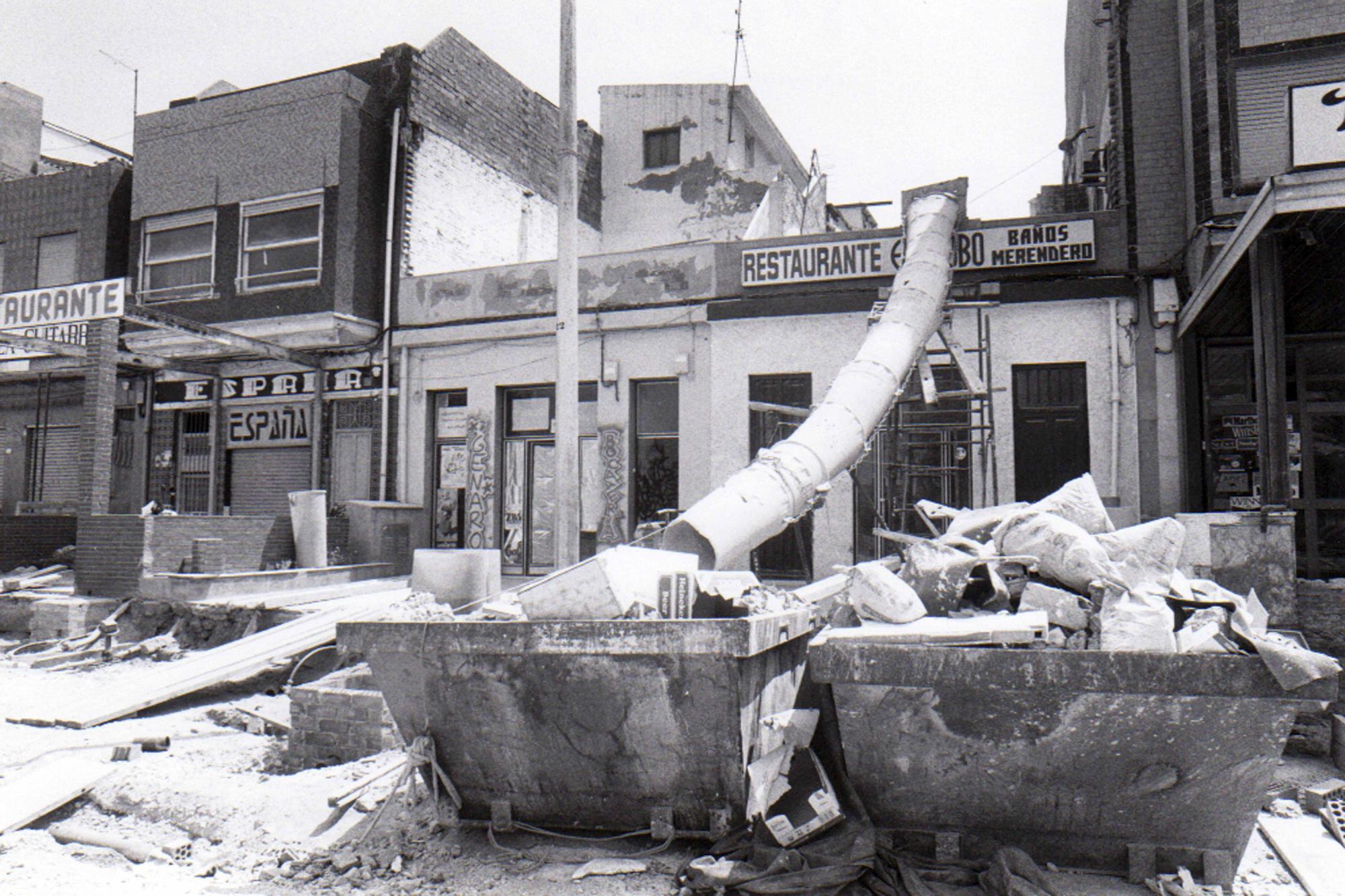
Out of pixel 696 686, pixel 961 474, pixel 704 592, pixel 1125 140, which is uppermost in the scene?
pixel 1125 140

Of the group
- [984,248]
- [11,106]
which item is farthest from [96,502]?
[11,106]

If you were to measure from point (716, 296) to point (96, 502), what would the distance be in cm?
890

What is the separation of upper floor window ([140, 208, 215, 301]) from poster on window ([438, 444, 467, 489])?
5.26 meters

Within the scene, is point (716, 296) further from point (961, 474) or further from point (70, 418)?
point (70, 418)

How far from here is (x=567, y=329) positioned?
958cm

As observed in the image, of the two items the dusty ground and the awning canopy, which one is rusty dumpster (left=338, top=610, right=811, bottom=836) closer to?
the dusty ground

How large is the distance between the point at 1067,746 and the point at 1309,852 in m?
2.08

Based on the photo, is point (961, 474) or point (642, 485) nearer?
point (961, 474)

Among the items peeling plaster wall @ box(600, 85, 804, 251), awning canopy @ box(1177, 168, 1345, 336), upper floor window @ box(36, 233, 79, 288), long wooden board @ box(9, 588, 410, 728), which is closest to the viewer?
awning canopy @ box(1177, 168, 1345, 336)

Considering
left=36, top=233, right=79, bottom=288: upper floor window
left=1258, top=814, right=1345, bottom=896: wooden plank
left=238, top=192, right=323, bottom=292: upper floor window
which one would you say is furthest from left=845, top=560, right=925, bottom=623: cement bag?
left=36, top=233, right=79, bottom=288: upper floor window

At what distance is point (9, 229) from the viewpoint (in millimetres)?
18266

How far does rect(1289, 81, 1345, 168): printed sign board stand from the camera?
7.96 metres

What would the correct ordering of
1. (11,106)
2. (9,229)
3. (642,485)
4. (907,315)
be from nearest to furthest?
(907,315) → (642,485) → (9,229) → (11,106)

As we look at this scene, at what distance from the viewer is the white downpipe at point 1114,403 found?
10.9 metres
